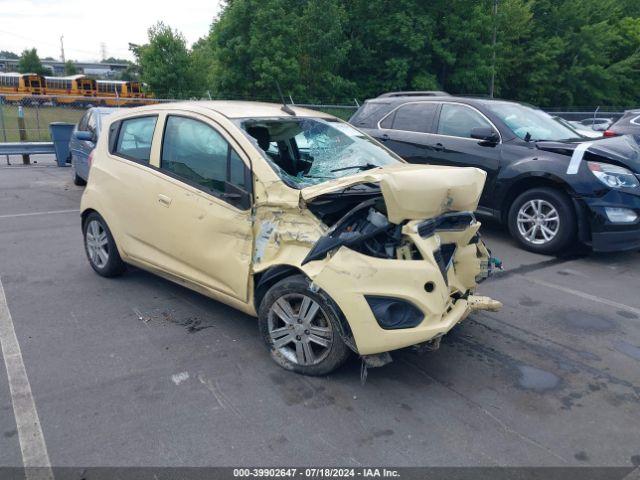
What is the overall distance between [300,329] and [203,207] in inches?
48.1

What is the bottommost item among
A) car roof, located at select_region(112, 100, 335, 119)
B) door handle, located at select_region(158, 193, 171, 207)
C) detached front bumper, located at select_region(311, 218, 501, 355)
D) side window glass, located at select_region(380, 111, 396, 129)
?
detached front bumper, located at select_region(311, 218, 501, 355)

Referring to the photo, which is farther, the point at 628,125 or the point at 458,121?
the point at 628,125

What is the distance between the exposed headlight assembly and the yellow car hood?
10.6 ft

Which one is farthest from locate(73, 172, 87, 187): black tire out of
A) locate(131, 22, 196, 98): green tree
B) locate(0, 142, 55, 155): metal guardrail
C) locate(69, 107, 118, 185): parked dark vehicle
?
locate(131, 22, 196, 98): green tree

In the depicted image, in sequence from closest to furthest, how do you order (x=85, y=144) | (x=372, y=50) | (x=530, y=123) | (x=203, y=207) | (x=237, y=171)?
(x=237, y=171) < (x=203, y=207) < (x=530, y=123) < (x=85, y=144) < (x=372, y=50)

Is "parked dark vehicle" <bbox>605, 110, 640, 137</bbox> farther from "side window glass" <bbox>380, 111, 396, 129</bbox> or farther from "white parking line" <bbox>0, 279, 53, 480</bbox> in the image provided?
"white parking line" <bbox>0, 279, 53, 480</bbox>

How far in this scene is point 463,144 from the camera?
7.21 meters

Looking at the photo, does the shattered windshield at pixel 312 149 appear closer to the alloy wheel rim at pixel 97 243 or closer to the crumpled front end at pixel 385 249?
the crumpled front end at pixel 385 249

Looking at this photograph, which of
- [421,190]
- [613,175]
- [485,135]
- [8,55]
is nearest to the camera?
[421,190]

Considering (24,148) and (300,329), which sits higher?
(24,148)

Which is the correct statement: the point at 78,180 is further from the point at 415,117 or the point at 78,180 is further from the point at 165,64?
the point at 165,64

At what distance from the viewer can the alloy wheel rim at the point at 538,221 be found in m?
6.38

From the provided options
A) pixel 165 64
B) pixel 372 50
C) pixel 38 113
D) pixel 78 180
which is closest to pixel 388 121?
pixel 78 180

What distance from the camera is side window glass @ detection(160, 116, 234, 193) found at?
3.93m
